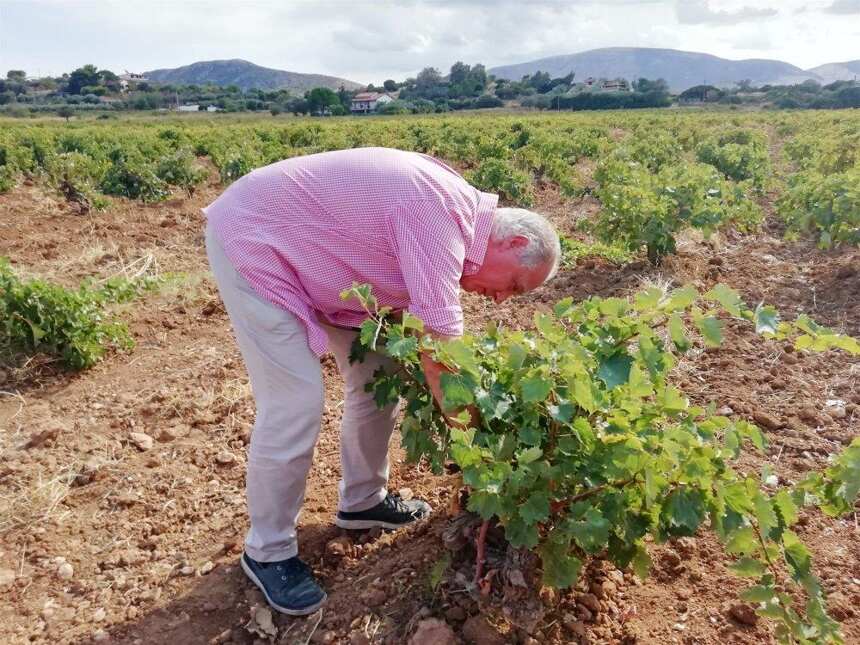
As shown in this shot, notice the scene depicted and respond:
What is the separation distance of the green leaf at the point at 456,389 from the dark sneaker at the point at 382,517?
1210 mm

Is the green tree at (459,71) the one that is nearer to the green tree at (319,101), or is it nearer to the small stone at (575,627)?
the green tree at (319,101)

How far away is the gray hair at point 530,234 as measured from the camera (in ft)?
7.28

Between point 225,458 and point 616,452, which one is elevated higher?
point 616,452

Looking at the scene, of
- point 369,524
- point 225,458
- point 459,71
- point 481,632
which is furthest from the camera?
point 459,71

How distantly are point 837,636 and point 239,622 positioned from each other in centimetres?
191

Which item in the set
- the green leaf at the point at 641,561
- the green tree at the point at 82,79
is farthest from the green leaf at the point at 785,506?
the green tree at the point at 82,79

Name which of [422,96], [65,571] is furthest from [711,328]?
[422,96]

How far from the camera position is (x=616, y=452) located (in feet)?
5.85

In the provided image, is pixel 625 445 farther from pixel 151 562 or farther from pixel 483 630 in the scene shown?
pixel 151 562

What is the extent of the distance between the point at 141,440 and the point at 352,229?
84.2 inches

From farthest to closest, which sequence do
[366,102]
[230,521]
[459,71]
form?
[459,71] → [366,102] → [230,521]

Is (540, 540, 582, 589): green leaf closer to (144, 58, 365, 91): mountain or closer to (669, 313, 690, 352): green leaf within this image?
(669, 313, 690, 352): green leaf

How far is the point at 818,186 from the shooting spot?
279 inches

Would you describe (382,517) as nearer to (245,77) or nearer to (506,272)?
(506,272)
